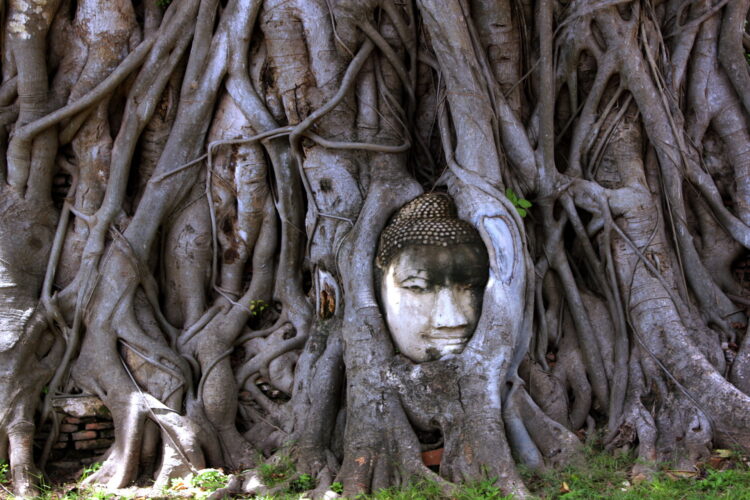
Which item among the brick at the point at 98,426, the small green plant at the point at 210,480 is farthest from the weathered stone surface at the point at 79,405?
the small green plant at the point at 210,480

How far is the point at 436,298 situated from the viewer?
3.61m

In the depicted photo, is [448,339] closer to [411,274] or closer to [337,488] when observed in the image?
[411,274]

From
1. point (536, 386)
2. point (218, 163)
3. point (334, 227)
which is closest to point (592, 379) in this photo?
point (536, 386)

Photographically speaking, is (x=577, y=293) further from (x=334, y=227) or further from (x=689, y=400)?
(x=334, y=227)

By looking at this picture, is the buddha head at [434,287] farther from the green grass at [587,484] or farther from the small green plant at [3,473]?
the small green plant at [3,473]

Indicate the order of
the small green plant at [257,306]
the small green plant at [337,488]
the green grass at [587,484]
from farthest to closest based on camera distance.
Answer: the small green plant at [257,306] → the small green plant at [337,488] → the green grass at [587,484]

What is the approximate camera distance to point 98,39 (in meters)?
4.62

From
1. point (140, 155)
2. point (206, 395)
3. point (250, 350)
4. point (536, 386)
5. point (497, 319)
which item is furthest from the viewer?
point (140, 155)

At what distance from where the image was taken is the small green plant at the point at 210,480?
3.62 meters

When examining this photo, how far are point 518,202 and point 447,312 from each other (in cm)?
86

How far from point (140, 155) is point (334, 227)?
5.08 feet

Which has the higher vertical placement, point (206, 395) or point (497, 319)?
point (497, 319)

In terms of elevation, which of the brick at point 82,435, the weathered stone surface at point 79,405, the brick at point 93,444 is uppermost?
the weathered stone surface at point 79,405

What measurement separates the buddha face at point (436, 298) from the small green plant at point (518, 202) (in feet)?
1.58
